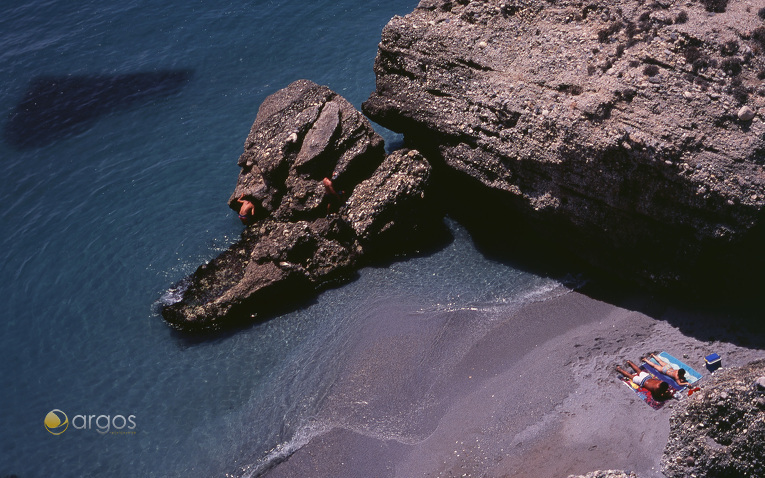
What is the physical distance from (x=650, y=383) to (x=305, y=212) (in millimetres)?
12486

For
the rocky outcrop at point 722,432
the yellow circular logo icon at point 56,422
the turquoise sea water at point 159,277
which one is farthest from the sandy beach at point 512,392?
the yellow circular logo icon at point 56,422

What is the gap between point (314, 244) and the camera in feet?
68.6

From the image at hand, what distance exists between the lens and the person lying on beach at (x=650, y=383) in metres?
15.6

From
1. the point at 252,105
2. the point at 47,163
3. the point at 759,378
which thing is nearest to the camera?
the point at 759,378

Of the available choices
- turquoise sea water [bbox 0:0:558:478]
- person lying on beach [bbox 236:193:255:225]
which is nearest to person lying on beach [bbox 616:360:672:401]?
turquoise sea water [bbox 0:0:558:478]

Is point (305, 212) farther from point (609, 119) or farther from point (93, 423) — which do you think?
point (609, 119)

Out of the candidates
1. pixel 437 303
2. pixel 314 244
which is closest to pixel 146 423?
pixel 314 244

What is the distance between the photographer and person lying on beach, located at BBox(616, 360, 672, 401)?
15641 mm

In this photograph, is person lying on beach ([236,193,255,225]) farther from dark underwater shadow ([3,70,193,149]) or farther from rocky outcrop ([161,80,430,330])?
dark underwater shadow ([3,70,193,149])

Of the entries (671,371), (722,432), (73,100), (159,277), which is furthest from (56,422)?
(73,100)

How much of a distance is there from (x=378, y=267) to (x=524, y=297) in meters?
5.18

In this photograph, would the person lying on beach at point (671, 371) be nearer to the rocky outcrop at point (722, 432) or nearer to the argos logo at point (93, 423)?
the rocky outcrop at point (722, 432)

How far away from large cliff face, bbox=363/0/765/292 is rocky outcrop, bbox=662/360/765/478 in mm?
4565

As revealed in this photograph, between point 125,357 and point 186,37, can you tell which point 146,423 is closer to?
point 125,357
